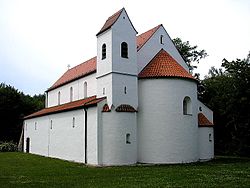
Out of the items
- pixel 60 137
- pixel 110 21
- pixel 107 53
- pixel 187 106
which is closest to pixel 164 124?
pixel 187 106

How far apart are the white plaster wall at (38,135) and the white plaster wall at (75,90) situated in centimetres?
343

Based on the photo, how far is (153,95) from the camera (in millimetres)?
27406

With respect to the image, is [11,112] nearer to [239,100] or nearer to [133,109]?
[133,109]

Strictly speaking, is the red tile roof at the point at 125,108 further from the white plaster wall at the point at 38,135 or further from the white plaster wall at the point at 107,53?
the white plaster wall at the point at 38,135

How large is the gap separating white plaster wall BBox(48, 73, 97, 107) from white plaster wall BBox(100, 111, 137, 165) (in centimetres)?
640

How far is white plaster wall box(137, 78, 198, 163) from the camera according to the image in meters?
26.8

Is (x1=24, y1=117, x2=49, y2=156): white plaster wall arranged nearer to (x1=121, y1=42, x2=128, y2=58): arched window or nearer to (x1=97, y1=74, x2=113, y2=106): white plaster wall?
(x1=97, y1=74, x2=113, y2=106): white plaster wall

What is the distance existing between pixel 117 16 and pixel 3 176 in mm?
14943

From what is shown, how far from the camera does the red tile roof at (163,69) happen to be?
2768cm

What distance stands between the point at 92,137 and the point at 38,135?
15122 millimetres

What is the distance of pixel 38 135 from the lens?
3969cm

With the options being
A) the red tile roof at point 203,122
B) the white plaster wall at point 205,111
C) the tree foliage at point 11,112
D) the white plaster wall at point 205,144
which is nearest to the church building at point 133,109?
the white plaster wall at point 205,144

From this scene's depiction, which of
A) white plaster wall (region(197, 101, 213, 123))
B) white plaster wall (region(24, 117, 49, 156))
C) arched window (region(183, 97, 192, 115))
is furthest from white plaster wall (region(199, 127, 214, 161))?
white plaster wall (region(24, 117, 49, 156))

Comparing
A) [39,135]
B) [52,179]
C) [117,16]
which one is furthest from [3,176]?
[39,135]
